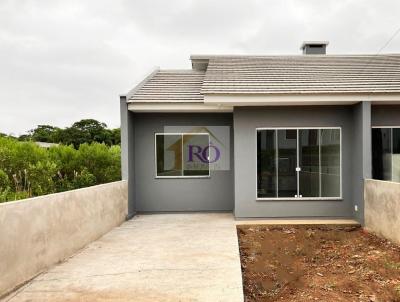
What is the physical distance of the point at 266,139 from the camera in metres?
9.88

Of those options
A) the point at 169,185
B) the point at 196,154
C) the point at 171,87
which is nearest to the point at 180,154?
the point at 196,154

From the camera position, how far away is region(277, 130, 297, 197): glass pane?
388 inches

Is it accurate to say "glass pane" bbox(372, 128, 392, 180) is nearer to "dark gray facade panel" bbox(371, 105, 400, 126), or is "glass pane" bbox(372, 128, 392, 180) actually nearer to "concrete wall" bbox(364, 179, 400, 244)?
"dark gray facade panel" bbox(371, 105, 400, 126)

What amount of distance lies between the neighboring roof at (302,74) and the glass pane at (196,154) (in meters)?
2.10

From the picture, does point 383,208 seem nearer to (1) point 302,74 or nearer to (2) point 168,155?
(1) point 302,74

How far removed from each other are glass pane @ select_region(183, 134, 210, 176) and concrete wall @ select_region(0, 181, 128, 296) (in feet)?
11.3

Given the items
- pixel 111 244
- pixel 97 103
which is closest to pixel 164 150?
pixel 111 244

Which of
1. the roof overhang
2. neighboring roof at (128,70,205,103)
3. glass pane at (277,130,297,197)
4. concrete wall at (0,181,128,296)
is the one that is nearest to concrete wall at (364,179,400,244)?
glass pane at (277,130,297,197)

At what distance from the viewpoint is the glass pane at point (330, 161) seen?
32.4 feet

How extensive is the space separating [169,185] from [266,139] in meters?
3.61

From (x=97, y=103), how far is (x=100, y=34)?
24.4m

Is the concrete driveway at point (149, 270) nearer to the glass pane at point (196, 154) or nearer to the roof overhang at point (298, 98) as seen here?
the glass pane at point (196, 154)

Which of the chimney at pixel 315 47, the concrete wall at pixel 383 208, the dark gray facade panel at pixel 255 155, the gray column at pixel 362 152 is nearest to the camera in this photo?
the concrete wall at pixel 383 208

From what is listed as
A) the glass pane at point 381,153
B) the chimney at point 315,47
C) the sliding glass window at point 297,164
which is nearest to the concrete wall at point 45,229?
the sliding glass window at point 297,164
